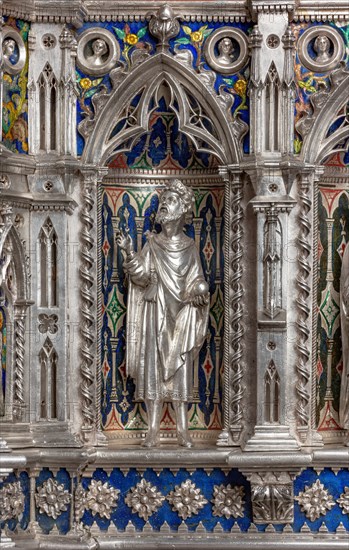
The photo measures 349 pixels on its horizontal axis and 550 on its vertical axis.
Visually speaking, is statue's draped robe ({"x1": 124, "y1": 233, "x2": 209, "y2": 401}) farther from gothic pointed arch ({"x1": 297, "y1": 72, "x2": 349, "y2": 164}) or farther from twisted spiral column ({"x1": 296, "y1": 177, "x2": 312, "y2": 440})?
gothic pointed arch ({"x1": 297, "y1": 72, "x2": 349, "y2": 164})

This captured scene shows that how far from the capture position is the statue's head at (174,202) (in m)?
16.1

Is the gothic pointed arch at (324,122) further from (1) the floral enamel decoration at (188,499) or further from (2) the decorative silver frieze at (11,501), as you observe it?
(2) the decorative silver frieze at (11,501)

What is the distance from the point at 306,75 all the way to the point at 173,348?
2.86 m

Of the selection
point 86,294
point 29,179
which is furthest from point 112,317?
point 29,179

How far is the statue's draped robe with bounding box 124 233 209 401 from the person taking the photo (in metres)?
16.1

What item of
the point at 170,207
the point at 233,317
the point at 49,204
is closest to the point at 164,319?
the point at 233,317

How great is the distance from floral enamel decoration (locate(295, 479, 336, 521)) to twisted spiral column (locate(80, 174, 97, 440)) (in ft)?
6.83

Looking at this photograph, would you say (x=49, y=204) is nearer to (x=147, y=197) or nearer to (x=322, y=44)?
(x=147, y=197)

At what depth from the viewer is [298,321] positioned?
52.2ft

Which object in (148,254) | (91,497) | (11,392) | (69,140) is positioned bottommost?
(91,497)

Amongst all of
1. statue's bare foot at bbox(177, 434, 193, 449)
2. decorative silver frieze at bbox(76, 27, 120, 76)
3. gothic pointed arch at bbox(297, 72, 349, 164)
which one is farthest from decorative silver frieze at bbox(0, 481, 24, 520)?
gothic pointed arch at bbox(297, 72, 349, 164)

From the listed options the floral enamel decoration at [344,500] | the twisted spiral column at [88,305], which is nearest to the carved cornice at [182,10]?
the twisted spiral column at [88,305]

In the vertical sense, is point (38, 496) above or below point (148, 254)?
below

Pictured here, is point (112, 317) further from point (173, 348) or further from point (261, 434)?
point (261, 434)
